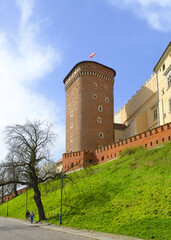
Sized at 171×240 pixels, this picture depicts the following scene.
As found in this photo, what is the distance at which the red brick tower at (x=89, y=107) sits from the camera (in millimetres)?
50219

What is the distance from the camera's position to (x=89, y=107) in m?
51.8

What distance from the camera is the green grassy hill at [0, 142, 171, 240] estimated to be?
1609 cm

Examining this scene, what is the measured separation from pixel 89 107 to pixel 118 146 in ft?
47.8

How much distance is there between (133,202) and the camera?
20.1 meters

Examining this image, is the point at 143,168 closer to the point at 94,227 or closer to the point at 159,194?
the point at 159,194

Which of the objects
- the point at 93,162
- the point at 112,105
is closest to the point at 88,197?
the point at 93,162

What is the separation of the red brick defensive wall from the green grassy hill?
3.17 metres

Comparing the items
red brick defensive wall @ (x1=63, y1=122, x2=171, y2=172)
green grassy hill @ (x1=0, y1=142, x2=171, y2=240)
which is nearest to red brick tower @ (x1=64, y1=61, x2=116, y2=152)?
red brick defensive wall @ (x1=63, y1=122, x2=171, y2=172)

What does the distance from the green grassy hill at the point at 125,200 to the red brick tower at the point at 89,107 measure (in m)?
16.7

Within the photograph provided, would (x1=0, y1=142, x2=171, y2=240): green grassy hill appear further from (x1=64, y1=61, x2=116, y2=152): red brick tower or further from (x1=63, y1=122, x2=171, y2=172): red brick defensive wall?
(x1=64, y1=61, x2=116, y2=152): red brick tower

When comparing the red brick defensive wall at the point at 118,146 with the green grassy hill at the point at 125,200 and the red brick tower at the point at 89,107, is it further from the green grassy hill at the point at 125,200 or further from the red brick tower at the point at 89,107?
the red brick tower at the point at 89,107

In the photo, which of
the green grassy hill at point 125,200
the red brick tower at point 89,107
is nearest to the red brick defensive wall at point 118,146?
the green grassy hill at point 125,200

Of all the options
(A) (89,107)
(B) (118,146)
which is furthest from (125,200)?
(A) (89,107)

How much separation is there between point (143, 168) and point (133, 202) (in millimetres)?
6730
